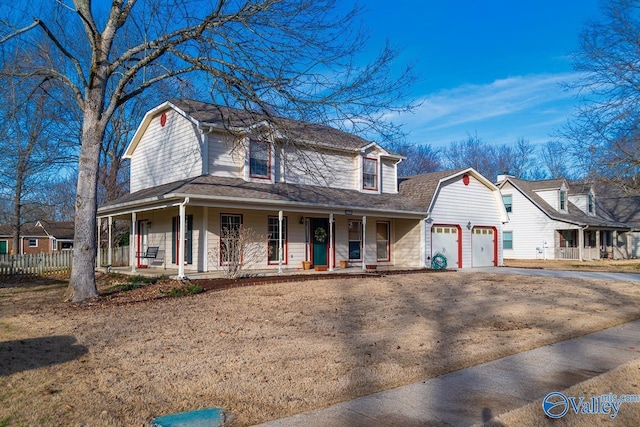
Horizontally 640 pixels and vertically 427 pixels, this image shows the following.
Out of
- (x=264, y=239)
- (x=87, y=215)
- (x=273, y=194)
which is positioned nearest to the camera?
(x=87, y=215)

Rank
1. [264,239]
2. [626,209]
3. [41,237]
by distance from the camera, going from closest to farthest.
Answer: [264,239] < [626,209] < [41,237]

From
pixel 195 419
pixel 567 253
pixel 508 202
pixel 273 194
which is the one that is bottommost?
pixel 195 419

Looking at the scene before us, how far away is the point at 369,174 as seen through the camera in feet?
73.2

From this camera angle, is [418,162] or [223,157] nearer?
[223,157]

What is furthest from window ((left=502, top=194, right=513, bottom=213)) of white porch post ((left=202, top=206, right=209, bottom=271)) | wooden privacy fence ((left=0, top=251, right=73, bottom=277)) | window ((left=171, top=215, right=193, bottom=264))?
wooden privacy fence ((left=0, top=251, right=73, bottom=277))

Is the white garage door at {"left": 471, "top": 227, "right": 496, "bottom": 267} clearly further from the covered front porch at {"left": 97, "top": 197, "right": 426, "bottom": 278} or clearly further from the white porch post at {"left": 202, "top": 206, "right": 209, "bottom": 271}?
the white porch post at {"left": 202, "top": 206, "right": 209, "bottom": 271}

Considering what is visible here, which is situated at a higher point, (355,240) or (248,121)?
(248,121)

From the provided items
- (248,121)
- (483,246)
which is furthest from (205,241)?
(483,246)

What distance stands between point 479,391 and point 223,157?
13.9 meters

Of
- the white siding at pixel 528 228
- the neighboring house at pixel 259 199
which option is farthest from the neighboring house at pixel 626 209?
the neighboring house at pixel 259 199

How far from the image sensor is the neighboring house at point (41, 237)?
48.2m

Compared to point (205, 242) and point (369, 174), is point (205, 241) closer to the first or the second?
point (205, 242)

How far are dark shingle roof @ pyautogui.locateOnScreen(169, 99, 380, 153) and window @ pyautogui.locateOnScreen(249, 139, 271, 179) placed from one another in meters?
0.96

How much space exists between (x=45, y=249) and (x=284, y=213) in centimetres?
4699
